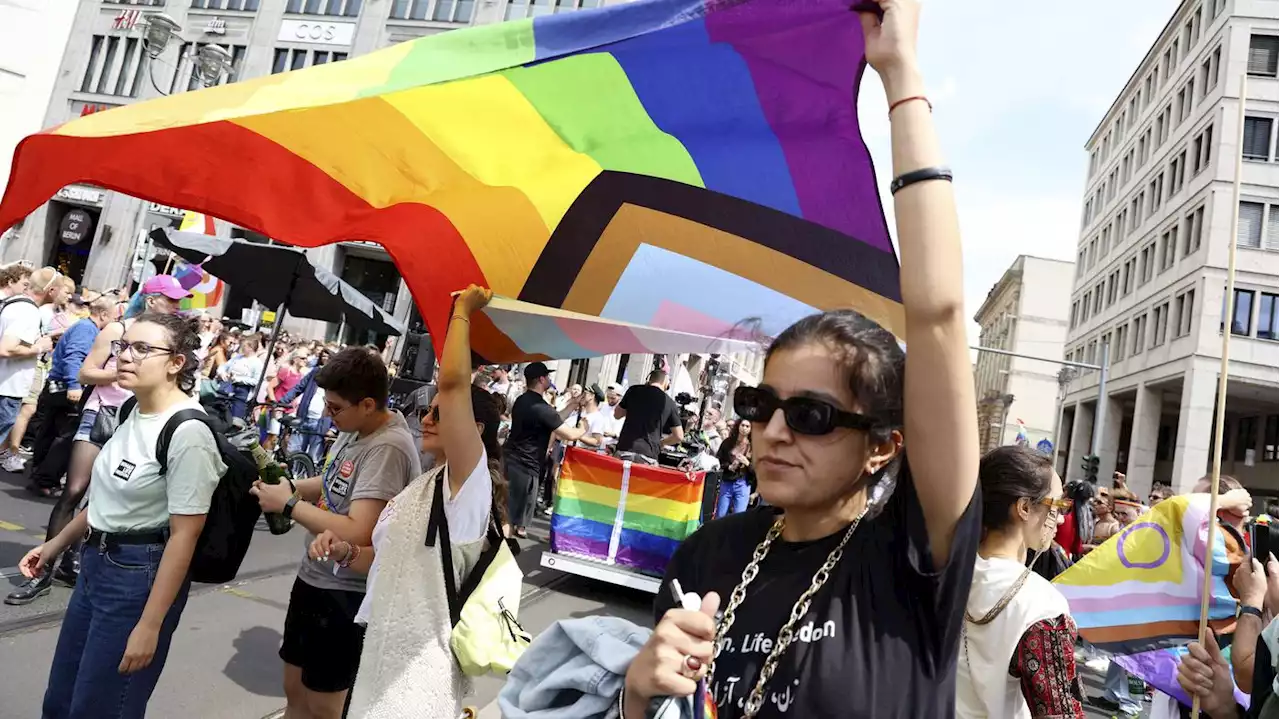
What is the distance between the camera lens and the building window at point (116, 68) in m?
35.0

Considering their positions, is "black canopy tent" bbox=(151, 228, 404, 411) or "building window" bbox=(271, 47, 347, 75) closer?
"black canopy tent" bbox=(151, 228, 404, 411)

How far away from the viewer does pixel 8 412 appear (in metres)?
7.23

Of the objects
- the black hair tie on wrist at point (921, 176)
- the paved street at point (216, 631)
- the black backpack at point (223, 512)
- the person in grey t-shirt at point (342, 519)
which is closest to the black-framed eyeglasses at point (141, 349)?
the black backpack at point (223, 512)

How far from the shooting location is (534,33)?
2.30 m

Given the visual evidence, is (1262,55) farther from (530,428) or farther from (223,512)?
(223,512)

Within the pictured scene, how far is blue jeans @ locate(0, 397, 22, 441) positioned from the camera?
716 centimetres

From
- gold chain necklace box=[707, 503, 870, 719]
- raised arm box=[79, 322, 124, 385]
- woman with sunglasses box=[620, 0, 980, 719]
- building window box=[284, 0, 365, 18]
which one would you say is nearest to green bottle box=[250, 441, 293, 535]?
woman with sunglasses box=[620, 0, 980, 719]

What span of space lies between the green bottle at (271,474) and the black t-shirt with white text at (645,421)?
5564 mm

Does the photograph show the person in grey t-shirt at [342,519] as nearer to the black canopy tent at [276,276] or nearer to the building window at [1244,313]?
the black canopy tent at [276,276]

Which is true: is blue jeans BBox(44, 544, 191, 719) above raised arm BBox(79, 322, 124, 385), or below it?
below

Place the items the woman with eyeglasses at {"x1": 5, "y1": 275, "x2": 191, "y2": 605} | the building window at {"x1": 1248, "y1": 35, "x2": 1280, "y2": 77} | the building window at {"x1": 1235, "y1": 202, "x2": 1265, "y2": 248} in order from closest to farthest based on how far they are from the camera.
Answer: the woman with eyeglasses at {"x1": 5, "y1": 275, "x2": 191, "y2": 605}, the building window at {"x1": 1235, "y1": 202, "x2": 1265, "y2": 248}, the building window at {"x1": 1248, "y1": 35, "x2": 1280, "y2": 77}

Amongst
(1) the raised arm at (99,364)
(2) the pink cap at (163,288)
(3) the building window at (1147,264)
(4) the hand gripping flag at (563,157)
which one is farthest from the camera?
(3) the building window at (1147,264)

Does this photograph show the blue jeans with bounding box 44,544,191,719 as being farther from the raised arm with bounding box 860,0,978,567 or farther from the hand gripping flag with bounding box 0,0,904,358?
the raised arm with bounding box 860,0,978,567

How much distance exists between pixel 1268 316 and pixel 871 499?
37607 mm
